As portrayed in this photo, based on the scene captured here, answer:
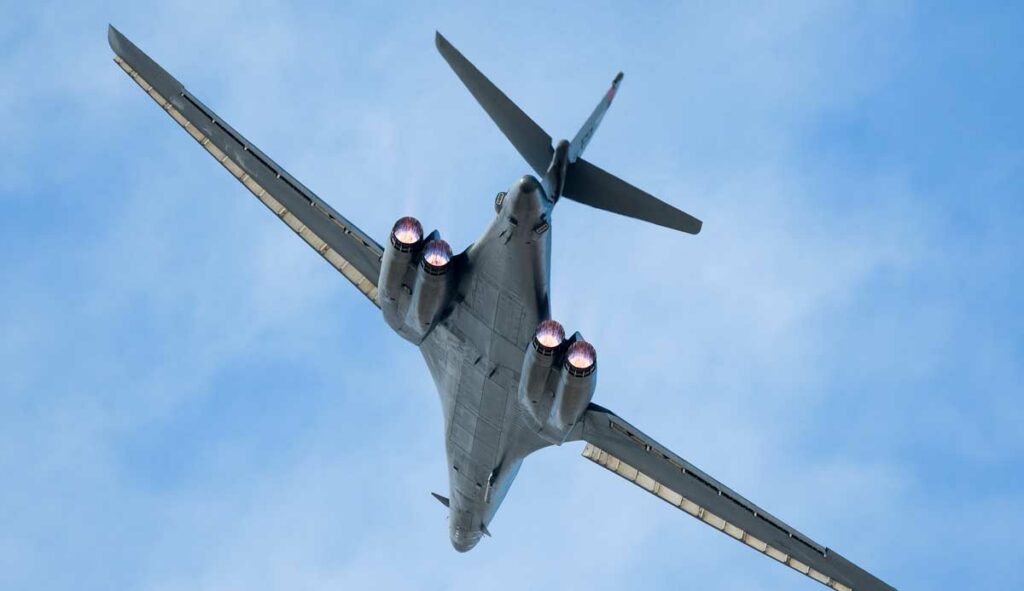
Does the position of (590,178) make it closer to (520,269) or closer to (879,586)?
(520,269)

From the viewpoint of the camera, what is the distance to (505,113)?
108 ft

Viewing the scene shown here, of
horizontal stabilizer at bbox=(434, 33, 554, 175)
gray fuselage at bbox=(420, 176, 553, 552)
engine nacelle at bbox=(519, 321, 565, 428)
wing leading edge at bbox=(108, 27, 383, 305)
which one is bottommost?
engine nacelle at bbox=(519, 321, 565, 428)

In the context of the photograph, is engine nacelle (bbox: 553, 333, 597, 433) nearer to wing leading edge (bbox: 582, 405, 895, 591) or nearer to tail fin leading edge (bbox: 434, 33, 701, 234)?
tail fin leading edge (bbox: 434, 33, 701, 234)

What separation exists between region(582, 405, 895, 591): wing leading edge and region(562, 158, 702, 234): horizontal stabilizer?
386 inches

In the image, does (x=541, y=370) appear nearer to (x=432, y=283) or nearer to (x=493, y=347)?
(x=493, y=347)

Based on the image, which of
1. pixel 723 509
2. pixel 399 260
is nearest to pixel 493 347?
pixel 399 260

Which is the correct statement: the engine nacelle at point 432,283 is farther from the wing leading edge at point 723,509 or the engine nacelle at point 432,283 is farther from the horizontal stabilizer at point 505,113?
the wing leading edge at point 723,509

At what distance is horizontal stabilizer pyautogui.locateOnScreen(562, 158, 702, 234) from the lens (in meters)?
32.9

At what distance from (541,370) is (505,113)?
25.0 ft

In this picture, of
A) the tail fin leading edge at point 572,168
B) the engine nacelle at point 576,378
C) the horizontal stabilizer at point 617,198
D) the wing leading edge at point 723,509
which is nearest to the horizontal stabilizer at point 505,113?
the tail fin leading edge at point 572,168

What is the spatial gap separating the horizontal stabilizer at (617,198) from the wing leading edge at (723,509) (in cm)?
981

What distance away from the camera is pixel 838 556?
40.8m

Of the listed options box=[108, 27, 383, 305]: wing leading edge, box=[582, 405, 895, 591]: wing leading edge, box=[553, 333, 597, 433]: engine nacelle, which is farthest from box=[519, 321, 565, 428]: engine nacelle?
box=[108, 27, 383, 305]: wing leading edge

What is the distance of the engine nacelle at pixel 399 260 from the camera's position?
34125 mm
